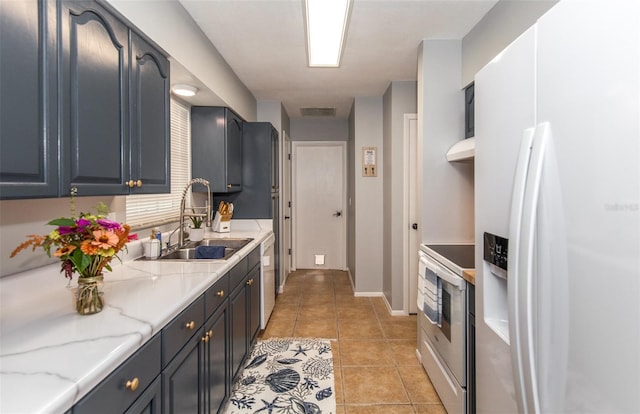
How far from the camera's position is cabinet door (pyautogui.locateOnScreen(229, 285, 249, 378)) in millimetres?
2037

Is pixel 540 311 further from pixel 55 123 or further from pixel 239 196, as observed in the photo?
pixel 239 196

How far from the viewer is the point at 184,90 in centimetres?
250

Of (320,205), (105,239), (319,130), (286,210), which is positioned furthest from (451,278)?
(319,130)

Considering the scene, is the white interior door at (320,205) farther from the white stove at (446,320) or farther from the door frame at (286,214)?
the white stove at (446,320)

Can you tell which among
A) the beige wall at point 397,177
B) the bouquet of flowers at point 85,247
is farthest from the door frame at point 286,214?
the bouquet of flowers at point 85,247

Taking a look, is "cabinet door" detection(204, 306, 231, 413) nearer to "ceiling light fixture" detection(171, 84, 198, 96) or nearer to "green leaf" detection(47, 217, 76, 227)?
"green leaf" detection(47, 217, 76, 227)

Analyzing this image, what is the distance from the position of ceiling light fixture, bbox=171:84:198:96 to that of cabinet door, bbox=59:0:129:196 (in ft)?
3.36

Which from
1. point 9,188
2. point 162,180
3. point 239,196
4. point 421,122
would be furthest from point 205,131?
point 9,188

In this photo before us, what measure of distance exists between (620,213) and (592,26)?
0.45 m

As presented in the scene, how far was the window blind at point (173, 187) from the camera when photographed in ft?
7.38

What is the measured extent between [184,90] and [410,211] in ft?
8.08

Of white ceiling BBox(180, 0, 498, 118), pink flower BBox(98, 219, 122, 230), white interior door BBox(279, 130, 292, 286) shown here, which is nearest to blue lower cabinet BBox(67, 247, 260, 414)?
pink flower BBox(98, 219, 122, 230)

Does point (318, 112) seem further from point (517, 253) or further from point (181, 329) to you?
point (517, 253)

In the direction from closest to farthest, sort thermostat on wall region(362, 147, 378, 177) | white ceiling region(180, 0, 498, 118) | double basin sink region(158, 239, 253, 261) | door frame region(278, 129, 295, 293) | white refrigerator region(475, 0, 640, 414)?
1. white refrigerator region(475, 0, 640, 414)
2. white ceiling region(180, 0, 498, 118)
3. double basin sink region(158, 239, 253, 261)
4. thermostat on wall region(362, 147, 378, 177)
5. door frame region(278, 129, 295, 293)
